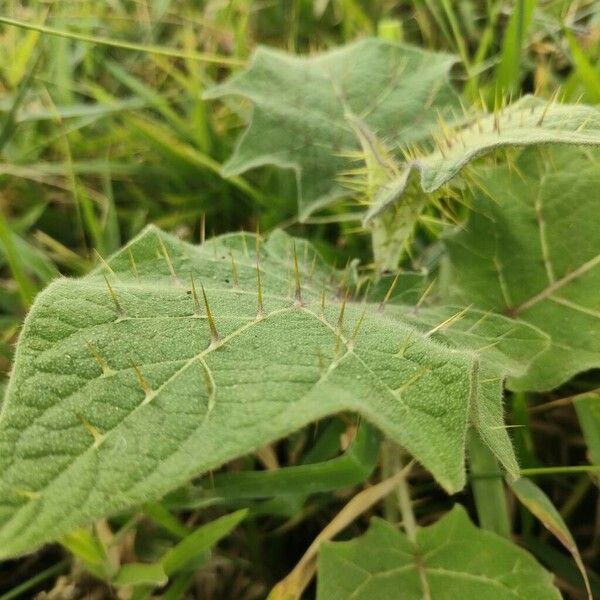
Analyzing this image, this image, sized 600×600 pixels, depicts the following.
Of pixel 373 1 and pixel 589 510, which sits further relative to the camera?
pixel 373 1

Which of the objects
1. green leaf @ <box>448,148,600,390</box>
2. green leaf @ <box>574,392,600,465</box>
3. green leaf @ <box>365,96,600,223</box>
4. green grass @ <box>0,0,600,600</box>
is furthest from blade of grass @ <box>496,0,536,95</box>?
green leaf @ <box>574,392,600,465</box>

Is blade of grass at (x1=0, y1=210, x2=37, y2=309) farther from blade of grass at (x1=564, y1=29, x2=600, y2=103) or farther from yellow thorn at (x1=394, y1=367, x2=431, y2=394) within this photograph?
blade of grass at (x1=564, y1=29, x2=600, y2=103)

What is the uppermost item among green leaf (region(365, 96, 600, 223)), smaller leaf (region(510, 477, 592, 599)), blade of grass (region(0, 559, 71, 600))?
green leaf (region(365, 96, 600, 223))

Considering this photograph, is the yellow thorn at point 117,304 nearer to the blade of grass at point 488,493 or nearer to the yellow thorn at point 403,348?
the yellow thorn at point 403,348

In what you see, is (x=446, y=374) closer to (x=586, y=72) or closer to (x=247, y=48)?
(x=586, y=72)

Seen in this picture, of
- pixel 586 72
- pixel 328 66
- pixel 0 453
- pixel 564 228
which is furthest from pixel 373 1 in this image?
pixel 0 453

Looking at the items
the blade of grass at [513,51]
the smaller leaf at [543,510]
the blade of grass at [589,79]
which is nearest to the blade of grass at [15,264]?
the smaller leaf at [543,510]

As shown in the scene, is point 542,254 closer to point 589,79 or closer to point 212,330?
point 589,79

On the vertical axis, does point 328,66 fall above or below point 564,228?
above
